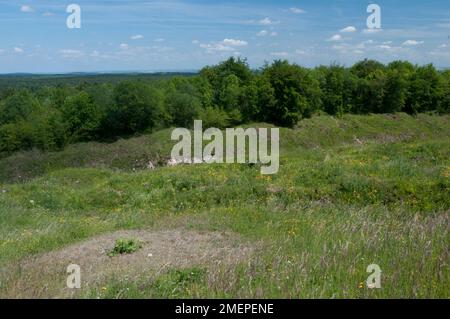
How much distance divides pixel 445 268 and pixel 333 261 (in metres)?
1.12

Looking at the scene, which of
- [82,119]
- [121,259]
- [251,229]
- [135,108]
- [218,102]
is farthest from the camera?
[218,102]

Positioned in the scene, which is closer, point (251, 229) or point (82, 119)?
point (251, 229)

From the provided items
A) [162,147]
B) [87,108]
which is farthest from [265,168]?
[87,108]

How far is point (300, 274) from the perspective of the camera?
4551mm

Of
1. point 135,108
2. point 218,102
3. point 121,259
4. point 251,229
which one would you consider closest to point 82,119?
point 135,108

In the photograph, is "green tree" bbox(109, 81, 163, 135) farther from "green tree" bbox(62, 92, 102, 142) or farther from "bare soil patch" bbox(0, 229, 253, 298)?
"bare soil patch" bbox(0, 229, 253, 298)

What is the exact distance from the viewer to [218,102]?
1679 inches

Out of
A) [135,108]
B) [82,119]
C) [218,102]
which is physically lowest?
[82,119]

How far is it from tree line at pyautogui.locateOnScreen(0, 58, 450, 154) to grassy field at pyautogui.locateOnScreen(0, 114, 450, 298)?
18828mm

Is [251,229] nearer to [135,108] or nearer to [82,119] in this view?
[135,108]

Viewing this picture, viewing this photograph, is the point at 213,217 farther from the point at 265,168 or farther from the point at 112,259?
the point at 265,168

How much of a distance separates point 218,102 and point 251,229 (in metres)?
36.0

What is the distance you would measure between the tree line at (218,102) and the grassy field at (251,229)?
1883 cm

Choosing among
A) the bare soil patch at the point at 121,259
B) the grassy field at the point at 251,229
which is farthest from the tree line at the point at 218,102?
the bare soil patch at the point at 121,259
